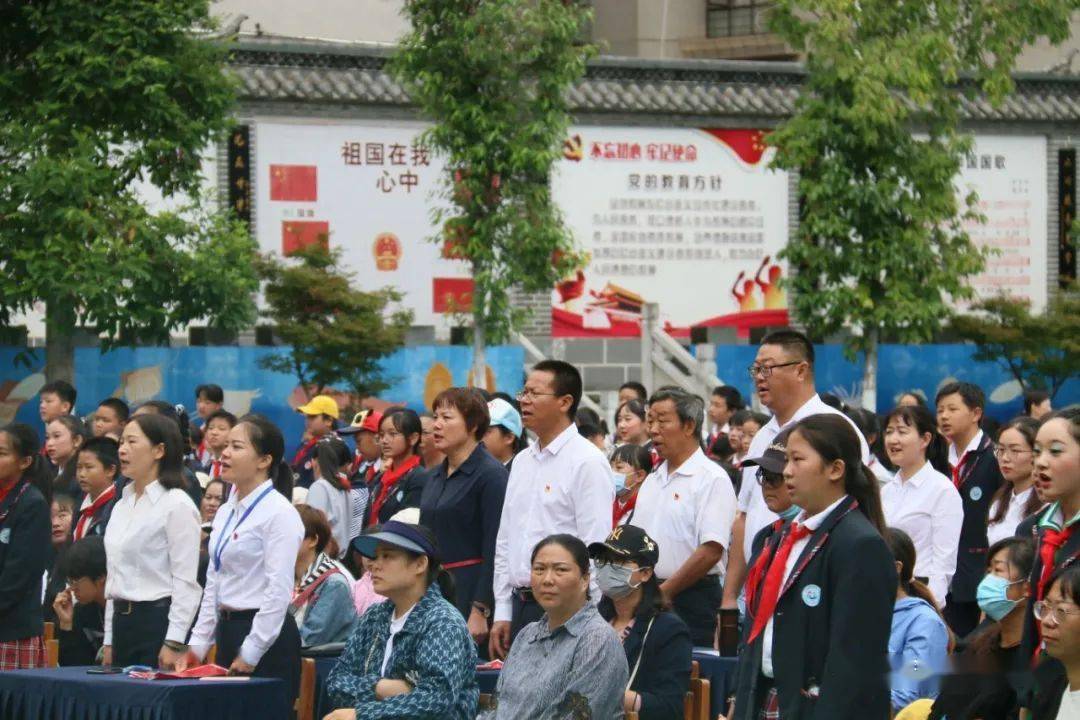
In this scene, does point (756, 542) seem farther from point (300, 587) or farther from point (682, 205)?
point (682, 205)

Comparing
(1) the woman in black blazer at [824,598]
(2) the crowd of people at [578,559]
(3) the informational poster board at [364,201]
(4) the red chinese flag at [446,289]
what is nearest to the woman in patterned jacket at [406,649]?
(2) the crowd of people at [578,559]

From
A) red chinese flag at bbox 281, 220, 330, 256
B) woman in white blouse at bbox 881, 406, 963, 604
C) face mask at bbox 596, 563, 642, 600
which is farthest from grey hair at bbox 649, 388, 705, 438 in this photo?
red chinese flag at bbox 281, 220, 330, 256

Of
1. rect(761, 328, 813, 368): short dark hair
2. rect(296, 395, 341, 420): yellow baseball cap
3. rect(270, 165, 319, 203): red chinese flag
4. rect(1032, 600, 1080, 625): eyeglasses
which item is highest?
rect(270, 165, 319, 203): red chinese flag

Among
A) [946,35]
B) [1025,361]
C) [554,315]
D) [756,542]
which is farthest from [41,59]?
[1025,361]

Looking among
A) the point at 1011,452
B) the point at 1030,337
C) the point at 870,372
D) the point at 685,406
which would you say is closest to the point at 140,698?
the point at 685,406

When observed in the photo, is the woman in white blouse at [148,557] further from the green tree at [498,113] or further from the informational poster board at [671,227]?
the informational poster board at [671,227]

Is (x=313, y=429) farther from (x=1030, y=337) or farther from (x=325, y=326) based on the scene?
(x=1030, y=337)

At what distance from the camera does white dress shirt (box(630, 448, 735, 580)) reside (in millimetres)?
7785

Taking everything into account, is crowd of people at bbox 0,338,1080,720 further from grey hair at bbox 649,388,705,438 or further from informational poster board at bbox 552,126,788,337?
informational poster board at bbox 552,126,788,337

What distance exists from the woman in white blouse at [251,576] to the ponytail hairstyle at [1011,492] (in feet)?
10.7

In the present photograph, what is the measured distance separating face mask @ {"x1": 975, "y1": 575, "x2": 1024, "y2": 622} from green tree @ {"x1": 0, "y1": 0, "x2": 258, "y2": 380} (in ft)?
37.1

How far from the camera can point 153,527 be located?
7.43 metres

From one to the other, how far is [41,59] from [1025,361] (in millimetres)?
13064

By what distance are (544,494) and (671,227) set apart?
16213mm
